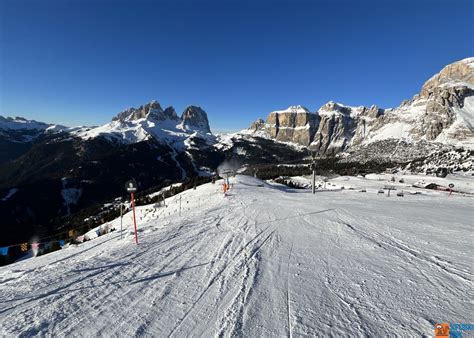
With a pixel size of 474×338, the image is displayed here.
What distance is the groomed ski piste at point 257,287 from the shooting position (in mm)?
5227

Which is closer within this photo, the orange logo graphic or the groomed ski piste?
the orange logo graphic

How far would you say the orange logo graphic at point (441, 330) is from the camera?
469 cm

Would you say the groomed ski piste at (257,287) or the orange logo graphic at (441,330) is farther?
the groomed ski piste at (257,287)

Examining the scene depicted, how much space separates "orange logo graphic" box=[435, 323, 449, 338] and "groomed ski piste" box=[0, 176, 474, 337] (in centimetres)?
13

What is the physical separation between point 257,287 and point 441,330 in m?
3.79

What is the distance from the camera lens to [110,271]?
27.1 feet

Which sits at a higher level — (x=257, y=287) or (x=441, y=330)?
(x=441, y=330)

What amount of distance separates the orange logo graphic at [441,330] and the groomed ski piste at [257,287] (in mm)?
127

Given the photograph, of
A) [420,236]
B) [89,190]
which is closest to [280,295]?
[420,236]

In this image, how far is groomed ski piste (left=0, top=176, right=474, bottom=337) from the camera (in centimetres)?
523

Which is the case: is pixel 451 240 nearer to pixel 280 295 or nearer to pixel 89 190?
pixel 280 295

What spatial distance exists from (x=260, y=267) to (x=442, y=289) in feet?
15.1

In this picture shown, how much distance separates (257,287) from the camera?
6.78 meters

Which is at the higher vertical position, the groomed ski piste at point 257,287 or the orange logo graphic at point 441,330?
the orange logo graphic at point 441,330
